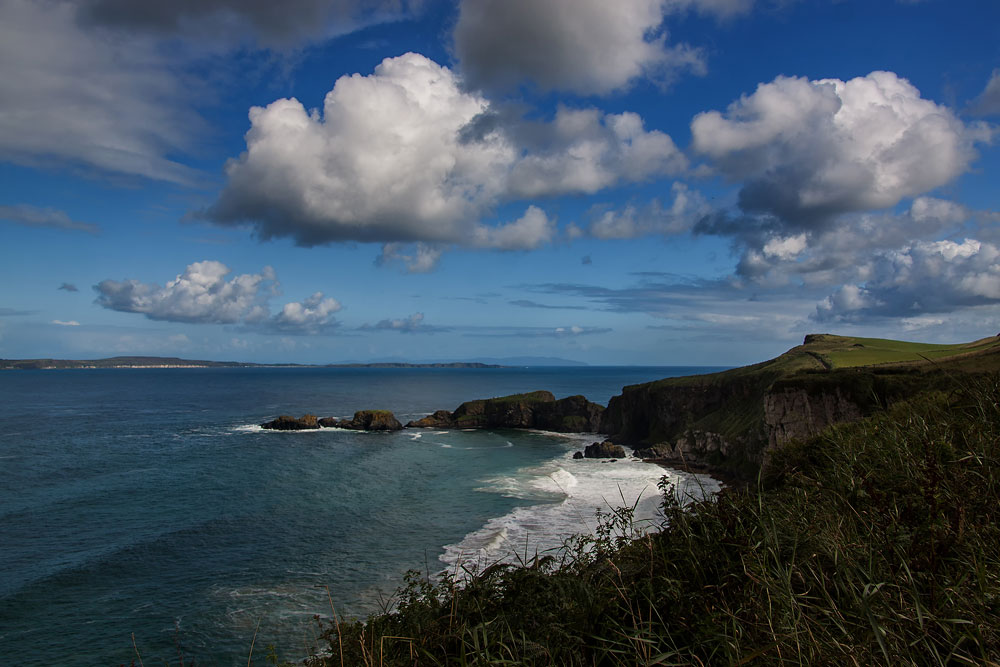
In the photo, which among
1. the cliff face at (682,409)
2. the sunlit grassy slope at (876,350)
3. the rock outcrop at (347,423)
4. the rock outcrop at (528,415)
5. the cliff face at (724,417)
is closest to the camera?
the sunlit grassy slope at (876,350)

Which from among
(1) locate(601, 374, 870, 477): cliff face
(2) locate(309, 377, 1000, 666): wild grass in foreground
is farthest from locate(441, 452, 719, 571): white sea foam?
(2) locate(309, 377, 1000, 666): wild grass in foreground

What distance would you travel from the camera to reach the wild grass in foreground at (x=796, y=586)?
4.51 metres

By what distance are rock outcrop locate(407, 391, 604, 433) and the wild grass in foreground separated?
3706 inches

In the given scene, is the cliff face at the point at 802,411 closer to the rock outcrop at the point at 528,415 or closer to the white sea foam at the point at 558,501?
the white sea foam at the point at 558,501

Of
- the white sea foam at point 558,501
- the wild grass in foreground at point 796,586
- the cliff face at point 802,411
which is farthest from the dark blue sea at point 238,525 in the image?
the cliff face at point 802,411

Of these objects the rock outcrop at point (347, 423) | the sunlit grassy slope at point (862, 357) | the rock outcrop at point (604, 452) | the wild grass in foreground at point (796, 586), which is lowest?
the rock outcrop at point (604, 452)

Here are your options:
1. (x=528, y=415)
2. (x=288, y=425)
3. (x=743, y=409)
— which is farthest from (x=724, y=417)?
(x=288, y=425)

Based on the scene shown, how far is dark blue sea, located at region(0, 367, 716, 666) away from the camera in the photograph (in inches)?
1001

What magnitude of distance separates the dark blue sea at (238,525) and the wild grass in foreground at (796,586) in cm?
151

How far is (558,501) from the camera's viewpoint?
156 feet

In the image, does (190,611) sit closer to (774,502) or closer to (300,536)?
(300,536)

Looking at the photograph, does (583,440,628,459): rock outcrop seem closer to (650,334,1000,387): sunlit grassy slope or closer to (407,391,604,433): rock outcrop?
(650,334,1000,387): sunlit grassy slope

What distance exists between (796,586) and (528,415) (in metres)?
101

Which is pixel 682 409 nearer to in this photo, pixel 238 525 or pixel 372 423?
pixel 372 423
